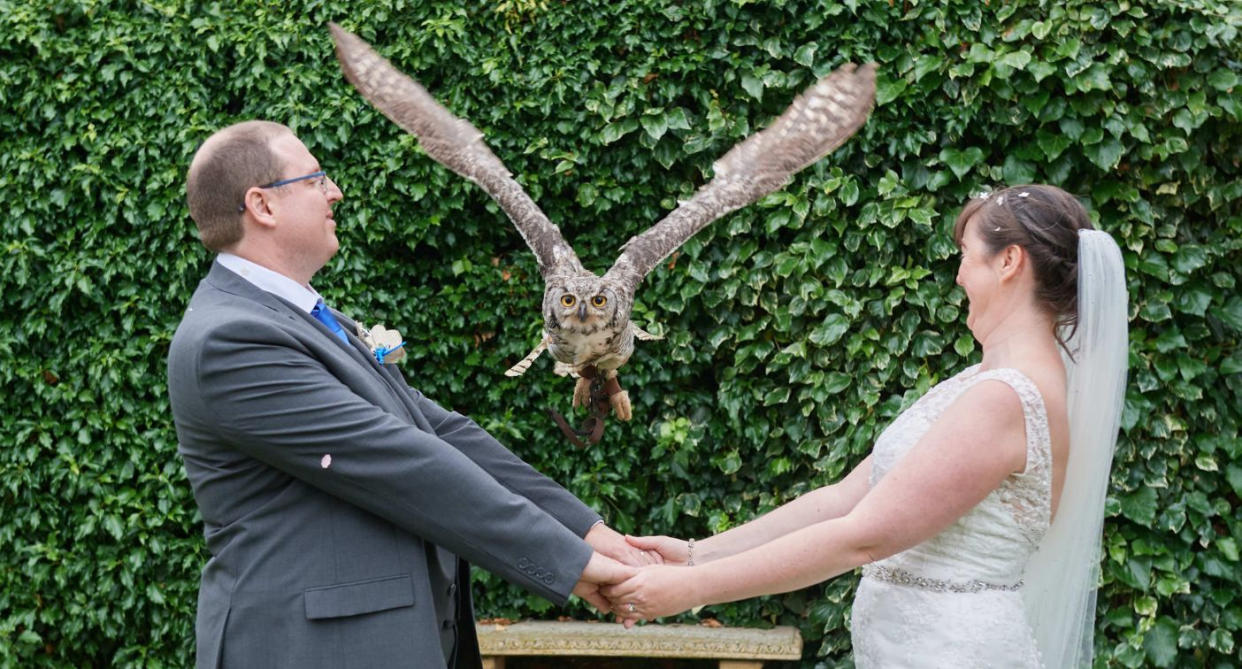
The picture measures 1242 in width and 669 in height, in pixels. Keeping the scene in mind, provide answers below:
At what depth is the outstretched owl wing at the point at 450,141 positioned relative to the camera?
317cm

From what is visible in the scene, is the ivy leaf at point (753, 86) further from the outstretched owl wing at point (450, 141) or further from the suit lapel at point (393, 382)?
the suit lapel at point (393, 382)

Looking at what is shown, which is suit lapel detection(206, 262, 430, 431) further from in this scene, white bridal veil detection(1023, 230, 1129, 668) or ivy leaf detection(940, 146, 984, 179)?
ivy leaf detection(940, 146, 984, 179)

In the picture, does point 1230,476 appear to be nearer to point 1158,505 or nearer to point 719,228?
point 1158,505

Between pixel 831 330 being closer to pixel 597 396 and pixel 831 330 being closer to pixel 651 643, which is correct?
pixel 651 643

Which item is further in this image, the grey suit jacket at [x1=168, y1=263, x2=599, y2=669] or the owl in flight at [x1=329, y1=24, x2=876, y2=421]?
the owl in flight at [x1=329, y1=24, x2=876, y2=421]

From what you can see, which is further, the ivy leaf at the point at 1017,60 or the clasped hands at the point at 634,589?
the ivy leaf at the point at 1017,60

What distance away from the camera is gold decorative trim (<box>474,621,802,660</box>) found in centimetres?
444

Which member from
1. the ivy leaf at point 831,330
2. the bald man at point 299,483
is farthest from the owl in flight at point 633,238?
the ivy leaf at point 831,330

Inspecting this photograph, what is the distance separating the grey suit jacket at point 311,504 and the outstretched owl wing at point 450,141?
35.1 inches

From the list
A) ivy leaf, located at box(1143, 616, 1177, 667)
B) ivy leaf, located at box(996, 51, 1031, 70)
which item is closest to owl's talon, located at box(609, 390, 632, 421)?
ivy leaf, located at box(996, 51, 1031, 70)

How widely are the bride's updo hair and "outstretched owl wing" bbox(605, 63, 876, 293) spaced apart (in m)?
0.77

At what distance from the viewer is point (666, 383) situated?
477 centimetres

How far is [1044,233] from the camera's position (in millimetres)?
2344

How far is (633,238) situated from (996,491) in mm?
1405
